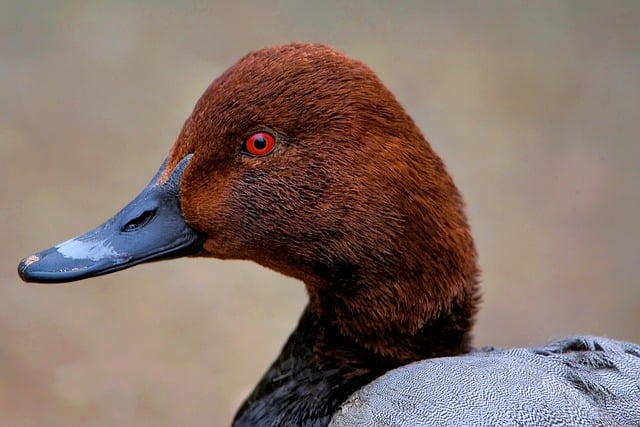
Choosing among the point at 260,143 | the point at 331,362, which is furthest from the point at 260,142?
the point at 331,362

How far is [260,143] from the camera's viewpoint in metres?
1.08

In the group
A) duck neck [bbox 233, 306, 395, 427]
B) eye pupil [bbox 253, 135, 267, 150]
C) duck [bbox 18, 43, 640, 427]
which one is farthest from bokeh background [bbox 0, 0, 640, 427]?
eye pupil [bbox 253, 135, 267, 150]

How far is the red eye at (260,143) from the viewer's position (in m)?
1.08

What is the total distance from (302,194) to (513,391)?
Result: 1.16ft

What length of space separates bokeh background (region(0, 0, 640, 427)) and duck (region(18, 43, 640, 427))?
1193 mm

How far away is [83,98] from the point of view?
291 cm

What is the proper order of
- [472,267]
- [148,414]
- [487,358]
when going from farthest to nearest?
[148,414]
[472,267]
[487,358]

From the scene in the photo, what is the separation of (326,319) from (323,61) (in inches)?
14.2

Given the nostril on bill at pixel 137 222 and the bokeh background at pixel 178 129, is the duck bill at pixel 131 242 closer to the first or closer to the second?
the nostril on bill at pixel 137 222

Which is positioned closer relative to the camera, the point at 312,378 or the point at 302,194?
the point at 302,194

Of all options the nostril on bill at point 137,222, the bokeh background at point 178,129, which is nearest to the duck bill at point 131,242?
the nostril on bill at point 137,222

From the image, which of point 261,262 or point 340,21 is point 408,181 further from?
point 340,21

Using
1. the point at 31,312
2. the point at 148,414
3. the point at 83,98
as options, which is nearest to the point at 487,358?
the point at 148,414

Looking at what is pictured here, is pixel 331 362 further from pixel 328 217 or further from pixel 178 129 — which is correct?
pixel 178 129
